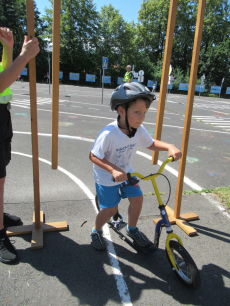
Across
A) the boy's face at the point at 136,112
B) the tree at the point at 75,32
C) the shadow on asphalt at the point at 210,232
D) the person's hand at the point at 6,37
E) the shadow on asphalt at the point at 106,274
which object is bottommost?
the shadow on asphalt at the point at 106,274

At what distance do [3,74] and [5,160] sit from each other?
869 millimetres

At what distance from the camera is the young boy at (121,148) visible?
2057 mm

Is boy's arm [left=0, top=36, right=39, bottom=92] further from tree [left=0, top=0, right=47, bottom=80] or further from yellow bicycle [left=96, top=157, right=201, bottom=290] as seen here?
tree [left=0, top=0, right=47, bottom=80]

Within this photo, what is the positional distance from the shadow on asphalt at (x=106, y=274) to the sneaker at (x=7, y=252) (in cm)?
9

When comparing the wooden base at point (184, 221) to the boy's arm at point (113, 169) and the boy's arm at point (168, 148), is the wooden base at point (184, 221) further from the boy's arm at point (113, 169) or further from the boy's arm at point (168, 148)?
the boy's arm at point (113, 169)

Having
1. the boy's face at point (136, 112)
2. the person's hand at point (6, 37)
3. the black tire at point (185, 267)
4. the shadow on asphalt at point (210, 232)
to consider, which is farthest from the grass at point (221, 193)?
the person's hand at point (6, 37)

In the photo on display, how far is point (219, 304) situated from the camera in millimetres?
1971

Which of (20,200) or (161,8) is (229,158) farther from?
(161,8)

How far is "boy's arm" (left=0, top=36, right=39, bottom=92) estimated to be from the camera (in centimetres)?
185

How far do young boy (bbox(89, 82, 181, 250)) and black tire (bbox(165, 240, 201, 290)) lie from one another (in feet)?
1.45

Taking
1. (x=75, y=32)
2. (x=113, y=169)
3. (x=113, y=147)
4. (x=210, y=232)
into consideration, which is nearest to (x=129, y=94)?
(x=113, y=147)

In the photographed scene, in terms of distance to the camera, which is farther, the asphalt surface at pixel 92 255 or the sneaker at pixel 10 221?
the sneaker at pixel 10 221

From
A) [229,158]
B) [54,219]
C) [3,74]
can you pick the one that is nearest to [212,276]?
[54,219]

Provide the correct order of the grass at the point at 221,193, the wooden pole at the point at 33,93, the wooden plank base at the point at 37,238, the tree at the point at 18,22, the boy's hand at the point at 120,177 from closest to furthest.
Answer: the boy's hand at the point at 120,177, the wooden pole at the point at 33,93, the wooden plank base at the point at 37,238, the grass at the point at 221,193, the tree at the point at 18,22
